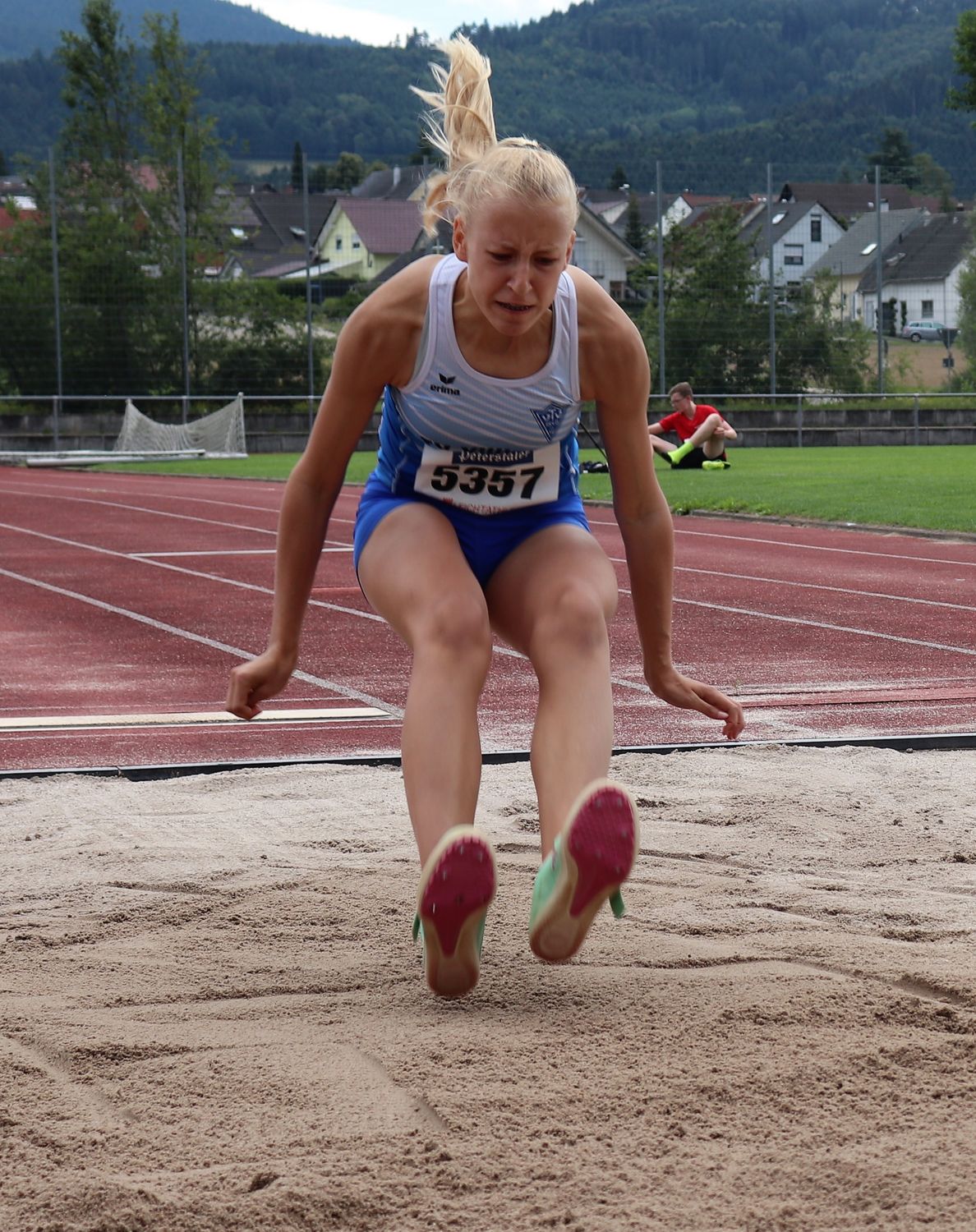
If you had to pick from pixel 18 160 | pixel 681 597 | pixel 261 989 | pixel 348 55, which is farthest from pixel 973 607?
pixel 348 55

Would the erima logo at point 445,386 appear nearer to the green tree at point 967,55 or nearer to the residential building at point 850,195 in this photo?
the residential building at point 850,195

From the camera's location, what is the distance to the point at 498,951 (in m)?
3.22

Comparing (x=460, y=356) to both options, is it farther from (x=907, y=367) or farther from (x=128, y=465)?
(x=907, y=367)

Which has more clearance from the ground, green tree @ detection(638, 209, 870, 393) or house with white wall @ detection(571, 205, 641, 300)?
house with white wall @ detection(571, 205, 641, 300)

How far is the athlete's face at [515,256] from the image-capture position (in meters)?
2.80

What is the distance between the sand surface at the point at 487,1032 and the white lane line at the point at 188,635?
41.4 inches

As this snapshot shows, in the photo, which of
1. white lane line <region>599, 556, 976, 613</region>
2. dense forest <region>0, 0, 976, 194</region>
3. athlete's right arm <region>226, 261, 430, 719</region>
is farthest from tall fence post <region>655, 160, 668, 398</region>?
dense forest <region>0, 0, 976, 194</region>

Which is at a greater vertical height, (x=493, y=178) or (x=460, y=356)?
(x=493, y=178)

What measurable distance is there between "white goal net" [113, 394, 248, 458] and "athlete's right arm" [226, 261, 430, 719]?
25668 millimetres

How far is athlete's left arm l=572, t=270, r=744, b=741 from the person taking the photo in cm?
311

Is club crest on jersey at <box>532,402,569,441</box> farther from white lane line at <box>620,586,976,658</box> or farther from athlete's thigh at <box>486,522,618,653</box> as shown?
white lane line at <box>620,586,976,658</box>

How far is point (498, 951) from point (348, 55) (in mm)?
182885

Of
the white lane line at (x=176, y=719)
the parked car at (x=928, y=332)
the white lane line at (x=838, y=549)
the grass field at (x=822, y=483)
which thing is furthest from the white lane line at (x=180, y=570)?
the parked car at (x=928, y=332)

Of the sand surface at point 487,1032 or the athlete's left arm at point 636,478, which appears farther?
the athlete's left arm at point 636,478
